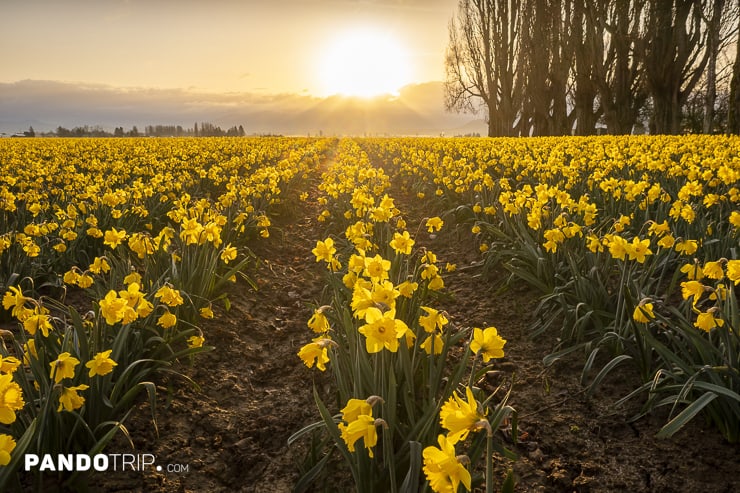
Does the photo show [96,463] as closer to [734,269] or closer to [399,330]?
[399,330]

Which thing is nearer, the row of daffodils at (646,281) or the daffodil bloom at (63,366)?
the daffodil bloom at (63,366)

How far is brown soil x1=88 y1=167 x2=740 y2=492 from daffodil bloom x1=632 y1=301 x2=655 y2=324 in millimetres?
595

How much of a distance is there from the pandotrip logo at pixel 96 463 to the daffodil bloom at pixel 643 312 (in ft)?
8.97

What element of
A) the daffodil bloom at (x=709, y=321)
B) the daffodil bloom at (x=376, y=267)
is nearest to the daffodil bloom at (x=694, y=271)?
the daffodil bloom at (x=709, y=321)

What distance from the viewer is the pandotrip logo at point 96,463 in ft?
7.18

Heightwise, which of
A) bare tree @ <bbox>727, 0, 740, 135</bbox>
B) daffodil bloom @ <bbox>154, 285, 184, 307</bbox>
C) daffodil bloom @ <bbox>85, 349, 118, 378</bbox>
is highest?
bare tree @ <bbox>727, 0, 740, 135</bbox>

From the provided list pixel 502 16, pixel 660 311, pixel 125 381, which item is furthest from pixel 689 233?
pixel 502 16

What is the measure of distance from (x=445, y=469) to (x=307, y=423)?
1.86 meters

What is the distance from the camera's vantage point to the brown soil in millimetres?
2477

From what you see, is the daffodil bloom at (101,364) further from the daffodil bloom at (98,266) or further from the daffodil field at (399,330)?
the daffodil bloom at (98,266)

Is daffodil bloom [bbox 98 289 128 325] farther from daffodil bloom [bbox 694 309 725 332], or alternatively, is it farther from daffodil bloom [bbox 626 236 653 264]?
daffodil bloom [bbox 626 236 653 264]

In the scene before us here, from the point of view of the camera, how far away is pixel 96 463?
7.90 ft

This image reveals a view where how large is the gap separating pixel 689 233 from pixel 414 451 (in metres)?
4.16

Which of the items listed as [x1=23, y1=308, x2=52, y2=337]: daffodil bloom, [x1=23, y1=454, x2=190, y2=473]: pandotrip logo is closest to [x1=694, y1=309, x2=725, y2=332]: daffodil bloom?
[x1=23, y1=454, x2=190, y2=473]: pandotrip logo
